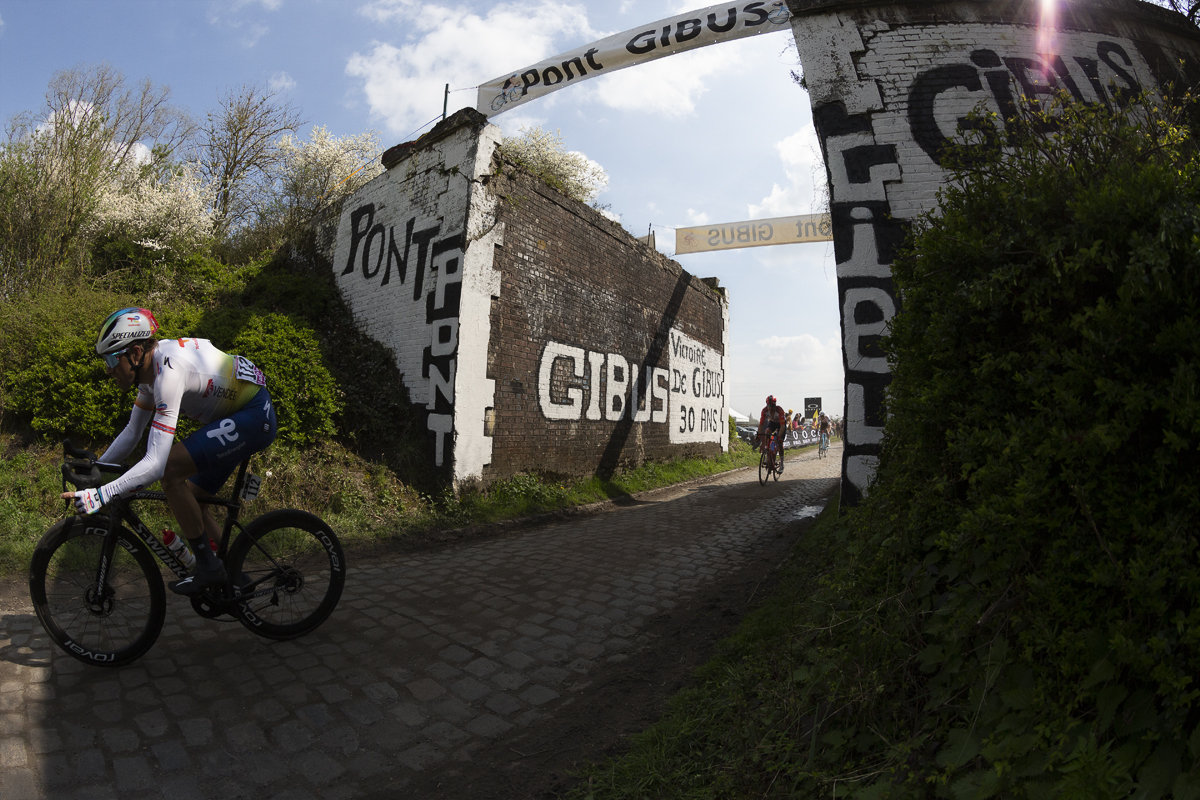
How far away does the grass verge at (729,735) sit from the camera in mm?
2164

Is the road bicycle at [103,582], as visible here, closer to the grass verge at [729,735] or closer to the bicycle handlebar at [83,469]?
the bicycle handlebar at [83,469]

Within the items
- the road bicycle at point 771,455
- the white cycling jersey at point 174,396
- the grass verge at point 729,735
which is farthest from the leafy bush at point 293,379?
the road bicycle at point 771,455

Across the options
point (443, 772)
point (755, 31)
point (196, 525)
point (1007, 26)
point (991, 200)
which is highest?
point (755, 31)

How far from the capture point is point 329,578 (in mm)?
3715

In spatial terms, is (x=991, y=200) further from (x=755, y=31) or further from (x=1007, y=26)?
(x=755, y=31)

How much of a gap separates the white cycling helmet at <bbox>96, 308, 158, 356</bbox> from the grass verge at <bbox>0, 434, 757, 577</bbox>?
262 centimetres

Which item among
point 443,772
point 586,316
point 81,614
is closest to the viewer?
point 443,772

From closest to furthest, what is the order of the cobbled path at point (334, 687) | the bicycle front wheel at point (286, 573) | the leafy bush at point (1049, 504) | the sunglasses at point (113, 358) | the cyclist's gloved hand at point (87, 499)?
1. the leafy bush at point (1049, 504)
2. the cobbled path at point (334, 687)
3. the cyclist's gloved hand at point (87, 499)
4. the sunglasses at point (113, 358)
5. the bicycle front wheel at point (286, 573)

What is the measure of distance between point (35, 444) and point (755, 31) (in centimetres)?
1004

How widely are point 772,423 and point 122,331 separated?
11654 mm

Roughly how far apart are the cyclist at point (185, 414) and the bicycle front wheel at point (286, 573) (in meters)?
0.19

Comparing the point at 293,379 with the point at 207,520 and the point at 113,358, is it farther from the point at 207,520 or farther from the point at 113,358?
the point at 113,358

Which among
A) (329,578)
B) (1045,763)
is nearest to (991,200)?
(1045,763)

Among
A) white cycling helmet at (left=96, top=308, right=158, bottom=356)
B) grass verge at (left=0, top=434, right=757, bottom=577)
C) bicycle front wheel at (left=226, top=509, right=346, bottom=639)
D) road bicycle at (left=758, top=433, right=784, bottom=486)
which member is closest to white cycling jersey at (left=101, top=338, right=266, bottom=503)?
white cycling helmet at (left=96, top=308, right=158, bottom=356)
